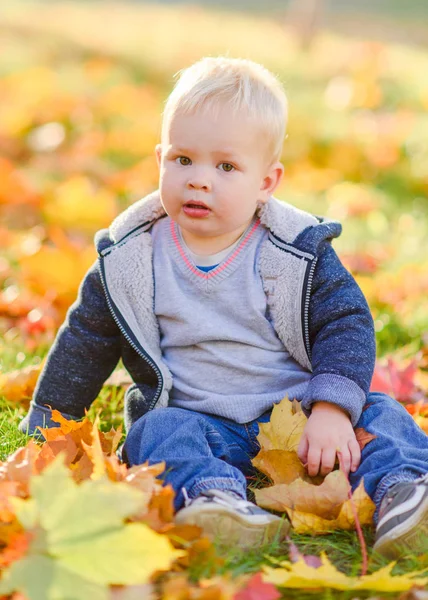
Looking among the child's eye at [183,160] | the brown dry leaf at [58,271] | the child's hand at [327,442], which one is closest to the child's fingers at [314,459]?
the child's hand at [327,442]

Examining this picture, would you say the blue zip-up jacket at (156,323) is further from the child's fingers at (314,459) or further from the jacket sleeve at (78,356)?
Answer: the child's fingers at (314,459)

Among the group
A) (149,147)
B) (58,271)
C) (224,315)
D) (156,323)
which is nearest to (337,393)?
(224,315)

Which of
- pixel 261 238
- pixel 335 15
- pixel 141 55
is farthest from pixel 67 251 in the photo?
pixel 335 15

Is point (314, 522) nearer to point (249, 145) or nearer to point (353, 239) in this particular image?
point (249, 145)

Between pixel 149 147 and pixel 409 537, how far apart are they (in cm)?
474

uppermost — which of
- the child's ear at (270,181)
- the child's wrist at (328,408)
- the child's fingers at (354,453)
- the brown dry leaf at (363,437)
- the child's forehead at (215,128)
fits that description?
the child's forehead at (215,128)

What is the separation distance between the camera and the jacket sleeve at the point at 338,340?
2.17 meters

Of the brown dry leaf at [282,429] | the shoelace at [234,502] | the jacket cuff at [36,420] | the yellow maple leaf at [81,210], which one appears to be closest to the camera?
the shoelace at [234,502]

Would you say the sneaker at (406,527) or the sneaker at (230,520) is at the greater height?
the sneaker at (406,527)

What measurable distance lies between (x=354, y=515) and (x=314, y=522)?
97 millimetres

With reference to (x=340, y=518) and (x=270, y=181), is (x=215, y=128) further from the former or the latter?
(x=340, y=518)

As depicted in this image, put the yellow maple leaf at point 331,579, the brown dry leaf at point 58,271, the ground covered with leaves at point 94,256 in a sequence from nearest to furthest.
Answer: the ground covered with leaves at point 94,256
the yellow maple leaf at point 331,579
the brown dry leaf at point 58,271

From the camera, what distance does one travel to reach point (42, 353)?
316 centimetres

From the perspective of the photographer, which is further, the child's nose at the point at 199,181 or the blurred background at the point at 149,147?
the blurred background at the point at 149,147
